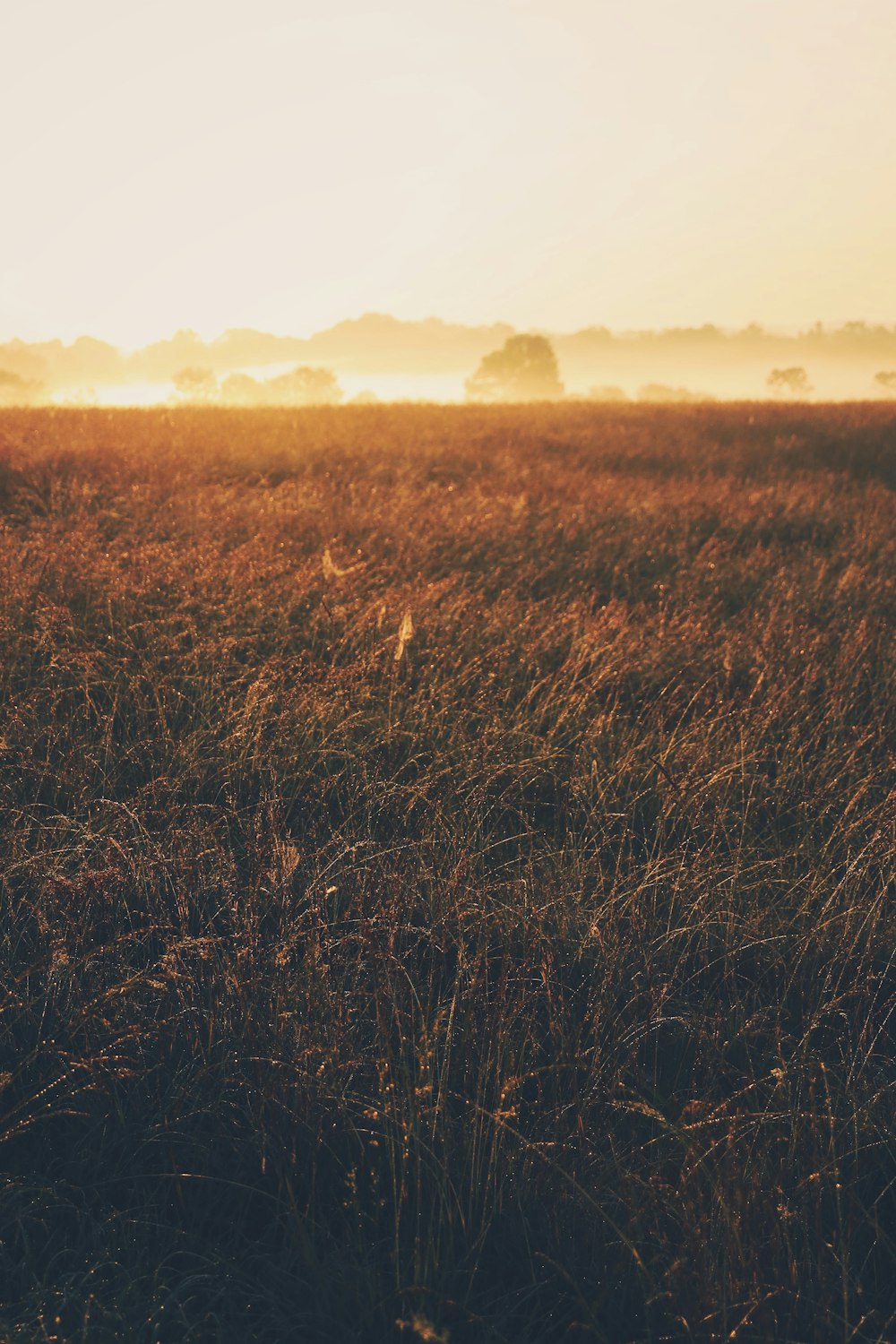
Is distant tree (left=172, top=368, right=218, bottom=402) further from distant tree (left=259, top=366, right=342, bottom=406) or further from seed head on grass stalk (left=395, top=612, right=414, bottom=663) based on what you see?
seed head on grass stalk (left=395, top=612, right=414, bottom=663)

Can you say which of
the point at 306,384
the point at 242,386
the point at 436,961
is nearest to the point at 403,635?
the point at 436,961

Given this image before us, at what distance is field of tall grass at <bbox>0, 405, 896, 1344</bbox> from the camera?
124 centimetres

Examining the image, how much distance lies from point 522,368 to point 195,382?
98.1 feet

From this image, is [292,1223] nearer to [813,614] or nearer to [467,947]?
[467,947]

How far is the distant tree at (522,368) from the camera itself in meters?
72.1

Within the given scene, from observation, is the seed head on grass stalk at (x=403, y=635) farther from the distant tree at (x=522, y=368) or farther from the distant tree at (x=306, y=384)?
the distant tree at (x=306, y=384)

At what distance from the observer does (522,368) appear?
72062 millimetres

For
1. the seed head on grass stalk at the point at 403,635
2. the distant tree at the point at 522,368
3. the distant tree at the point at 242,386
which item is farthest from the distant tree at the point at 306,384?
the seed head on grass stalk at the point at 403,635

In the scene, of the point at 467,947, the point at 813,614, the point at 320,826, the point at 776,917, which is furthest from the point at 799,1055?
the point at 813,614

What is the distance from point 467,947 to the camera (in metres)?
1.93

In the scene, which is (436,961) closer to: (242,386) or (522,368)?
(522,368)

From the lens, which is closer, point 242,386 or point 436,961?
point 436,961

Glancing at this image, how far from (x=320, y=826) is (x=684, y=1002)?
1.15 metres

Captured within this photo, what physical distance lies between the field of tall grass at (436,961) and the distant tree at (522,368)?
72.7 meters
